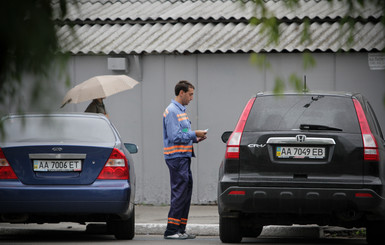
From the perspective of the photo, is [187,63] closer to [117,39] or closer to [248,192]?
[117,39]

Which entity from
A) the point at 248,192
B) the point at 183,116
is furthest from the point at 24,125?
the point at 183,116

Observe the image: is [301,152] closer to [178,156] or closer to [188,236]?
[178,156]

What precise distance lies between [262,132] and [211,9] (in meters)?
7.27

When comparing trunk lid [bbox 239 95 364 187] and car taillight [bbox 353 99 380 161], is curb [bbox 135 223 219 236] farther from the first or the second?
car taillight [bbox 353 99 380 161]

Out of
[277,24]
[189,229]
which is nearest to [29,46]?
[277,24]

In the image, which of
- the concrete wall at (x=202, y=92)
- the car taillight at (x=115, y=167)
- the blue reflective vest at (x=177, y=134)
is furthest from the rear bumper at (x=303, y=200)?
the concrete wall at (x=202, y=92)

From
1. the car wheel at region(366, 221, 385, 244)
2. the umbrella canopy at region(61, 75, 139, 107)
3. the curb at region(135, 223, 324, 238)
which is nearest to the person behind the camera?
the car wheel at region(366, 221, 385, 244)

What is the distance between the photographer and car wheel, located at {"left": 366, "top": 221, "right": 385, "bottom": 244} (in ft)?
30.8

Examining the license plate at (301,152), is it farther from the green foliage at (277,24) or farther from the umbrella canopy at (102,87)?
the umbrella canopy at (102,87)

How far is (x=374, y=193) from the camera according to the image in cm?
882

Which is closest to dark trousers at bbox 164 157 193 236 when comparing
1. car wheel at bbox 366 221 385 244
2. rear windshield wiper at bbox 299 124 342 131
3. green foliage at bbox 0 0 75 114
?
rear windshield wiper at bbox 299 124 342 131

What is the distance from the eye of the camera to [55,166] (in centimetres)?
972

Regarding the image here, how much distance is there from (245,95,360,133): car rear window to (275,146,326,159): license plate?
23cm

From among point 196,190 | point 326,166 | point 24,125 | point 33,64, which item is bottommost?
point 196,190
